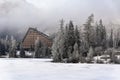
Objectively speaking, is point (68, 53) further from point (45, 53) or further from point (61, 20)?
point (45, 53)

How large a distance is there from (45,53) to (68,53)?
6361 centimetres

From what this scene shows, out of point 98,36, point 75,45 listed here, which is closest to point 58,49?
point 75,45

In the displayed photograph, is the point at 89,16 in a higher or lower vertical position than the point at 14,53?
higher

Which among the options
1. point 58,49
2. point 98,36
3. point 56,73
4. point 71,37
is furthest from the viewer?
point 98,36

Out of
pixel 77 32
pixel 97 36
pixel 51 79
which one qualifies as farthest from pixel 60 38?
pixel 51 79

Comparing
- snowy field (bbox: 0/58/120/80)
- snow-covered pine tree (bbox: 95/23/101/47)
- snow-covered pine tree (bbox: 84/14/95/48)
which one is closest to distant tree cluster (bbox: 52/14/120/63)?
snow-covered pine tree (bbox: 84/14/95/48)

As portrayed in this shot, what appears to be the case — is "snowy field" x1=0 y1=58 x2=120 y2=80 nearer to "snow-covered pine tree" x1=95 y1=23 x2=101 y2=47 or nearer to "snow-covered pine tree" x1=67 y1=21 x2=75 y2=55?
"snow-covered pine tree" x1=67 y1=21 x2=75 y2=55

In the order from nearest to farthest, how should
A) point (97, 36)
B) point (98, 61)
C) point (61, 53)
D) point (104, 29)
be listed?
point (98, 61)
point (61, 53)
point (97, 36)
point (104, 29)

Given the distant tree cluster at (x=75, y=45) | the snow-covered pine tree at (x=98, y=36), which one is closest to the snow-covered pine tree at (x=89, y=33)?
the distant tree cluster at (x=75, y=45)

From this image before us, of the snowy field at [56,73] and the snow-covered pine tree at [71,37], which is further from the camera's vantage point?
the snow-covered pine tree at [71,37]

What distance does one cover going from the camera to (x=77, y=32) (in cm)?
14425

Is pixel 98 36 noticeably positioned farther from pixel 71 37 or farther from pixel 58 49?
pixel 58 49

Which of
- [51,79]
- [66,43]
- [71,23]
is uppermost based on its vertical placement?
[71,23]

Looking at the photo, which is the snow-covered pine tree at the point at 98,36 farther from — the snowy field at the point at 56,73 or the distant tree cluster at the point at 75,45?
the snowy field at the point at 56,73
